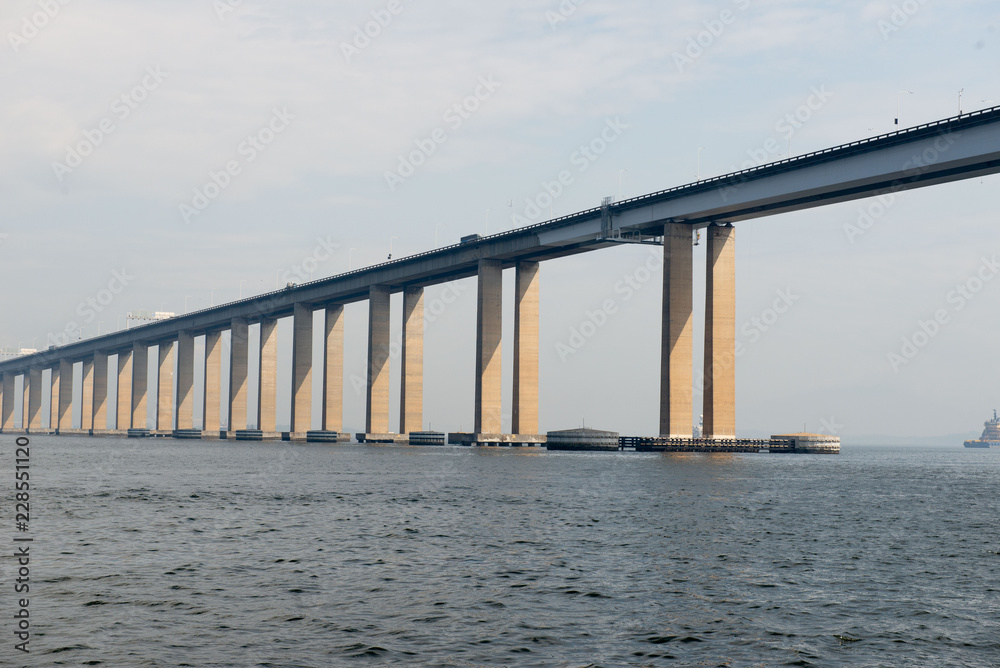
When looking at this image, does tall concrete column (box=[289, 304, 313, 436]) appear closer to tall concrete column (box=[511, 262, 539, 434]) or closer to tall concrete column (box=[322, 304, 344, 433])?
tall concrete column (box=[322, 304, 344, 433])

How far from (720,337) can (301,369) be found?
87.3 meters

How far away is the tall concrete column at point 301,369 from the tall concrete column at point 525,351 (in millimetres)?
51914

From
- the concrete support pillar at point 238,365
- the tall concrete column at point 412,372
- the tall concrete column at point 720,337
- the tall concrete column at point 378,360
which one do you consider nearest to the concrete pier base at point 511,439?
the tall concrete column at point 412,372

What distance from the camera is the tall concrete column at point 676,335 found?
106 metres

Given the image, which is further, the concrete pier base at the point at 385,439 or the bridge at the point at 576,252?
the concrete pier base at the point at 385,439

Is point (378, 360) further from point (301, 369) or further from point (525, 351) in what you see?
point (525, 351)

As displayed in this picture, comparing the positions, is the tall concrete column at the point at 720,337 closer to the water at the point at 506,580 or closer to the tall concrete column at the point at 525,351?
the tall concrete column at the point at 525,351

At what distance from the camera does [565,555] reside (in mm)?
30094

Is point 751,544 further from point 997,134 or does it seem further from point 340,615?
point 997,134

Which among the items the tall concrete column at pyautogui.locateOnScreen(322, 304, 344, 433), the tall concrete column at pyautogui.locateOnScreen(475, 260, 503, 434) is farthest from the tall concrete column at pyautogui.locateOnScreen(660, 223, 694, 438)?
the tall concrete column at pyautogui.locateOnScreen(322, 304, 344, 433)

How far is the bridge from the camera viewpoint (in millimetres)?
83688

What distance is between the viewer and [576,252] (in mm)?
128625

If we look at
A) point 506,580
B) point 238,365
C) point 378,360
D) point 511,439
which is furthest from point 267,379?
point 506,580

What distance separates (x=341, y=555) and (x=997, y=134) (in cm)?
6402
